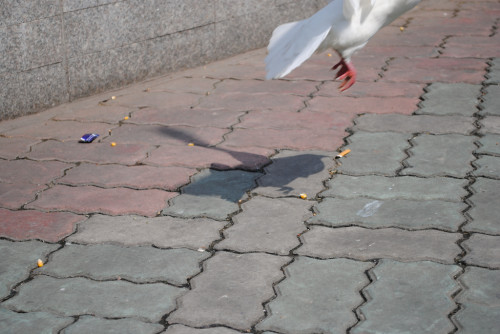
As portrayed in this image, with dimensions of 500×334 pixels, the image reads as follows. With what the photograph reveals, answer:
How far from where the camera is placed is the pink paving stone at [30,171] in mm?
4082

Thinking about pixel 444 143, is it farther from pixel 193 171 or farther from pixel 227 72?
pixel 227 72

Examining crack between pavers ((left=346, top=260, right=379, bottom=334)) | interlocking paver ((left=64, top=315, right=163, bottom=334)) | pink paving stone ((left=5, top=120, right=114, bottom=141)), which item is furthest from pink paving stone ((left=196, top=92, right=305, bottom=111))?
interlocking paver ((left=64, top=315, right=163, bottom=334))

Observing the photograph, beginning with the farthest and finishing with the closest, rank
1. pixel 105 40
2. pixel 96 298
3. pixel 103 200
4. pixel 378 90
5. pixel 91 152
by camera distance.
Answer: pixel 105 40, pixel 378 90, pixel 91 152, pixel 103 200, pixel 96 298

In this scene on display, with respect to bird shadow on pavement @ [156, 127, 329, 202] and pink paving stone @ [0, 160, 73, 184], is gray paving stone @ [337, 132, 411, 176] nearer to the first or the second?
bird shadow on pavement @ [156, 127, 329, 202]

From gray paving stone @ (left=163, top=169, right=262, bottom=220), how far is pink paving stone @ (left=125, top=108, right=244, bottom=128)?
2.59ft

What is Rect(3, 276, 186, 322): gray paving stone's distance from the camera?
2814 mm

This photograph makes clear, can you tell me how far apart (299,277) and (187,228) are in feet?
2.24

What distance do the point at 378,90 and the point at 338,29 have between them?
1.86 metres

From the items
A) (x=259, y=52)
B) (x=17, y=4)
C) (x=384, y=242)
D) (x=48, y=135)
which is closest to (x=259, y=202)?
(x=384, y=242)

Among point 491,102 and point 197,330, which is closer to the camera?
point 197,330

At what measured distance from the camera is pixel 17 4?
4945 mm

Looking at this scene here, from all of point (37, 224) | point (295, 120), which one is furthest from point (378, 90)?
point (37, 224)

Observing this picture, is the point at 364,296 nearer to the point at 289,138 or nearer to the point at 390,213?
the point at 390,213

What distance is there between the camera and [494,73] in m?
5.68
